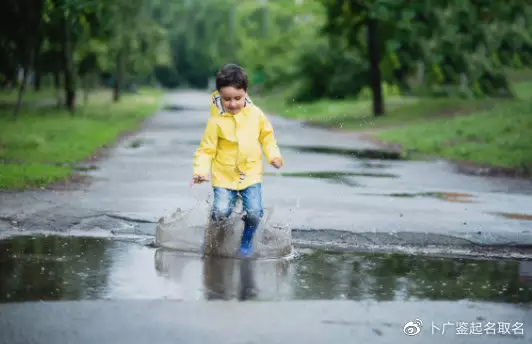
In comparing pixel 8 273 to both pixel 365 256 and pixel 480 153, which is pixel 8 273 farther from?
pixel 480 153

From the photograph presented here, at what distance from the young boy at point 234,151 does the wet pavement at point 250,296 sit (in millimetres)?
486

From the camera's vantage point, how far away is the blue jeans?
324 inches

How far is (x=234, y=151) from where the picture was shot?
321 inches

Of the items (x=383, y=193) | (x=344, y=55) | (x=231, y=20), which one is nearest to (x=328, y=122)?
(x=344, y=55)

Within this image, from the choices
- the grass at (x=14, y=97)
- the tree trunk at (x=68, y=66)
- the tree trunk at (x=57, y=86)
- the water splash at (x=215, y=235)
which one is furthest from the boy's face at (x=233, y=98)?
the grass at (x=14, y=97)

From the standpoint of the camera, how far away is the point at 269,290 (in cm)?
709

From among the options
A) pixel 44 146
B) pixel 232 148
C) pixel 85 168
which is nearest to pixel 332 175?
pixel 85 168

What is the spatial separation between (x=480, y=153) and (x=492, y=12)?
987 cm

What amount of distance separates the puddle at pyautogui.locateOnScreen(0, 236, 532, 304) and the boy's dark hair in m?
1.46

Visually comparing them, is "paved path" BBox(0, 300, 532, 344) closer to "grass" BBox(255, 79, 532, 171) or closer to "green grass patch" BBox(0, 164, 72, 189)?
"green grass patch" BBox(0, 164, 72, 189)

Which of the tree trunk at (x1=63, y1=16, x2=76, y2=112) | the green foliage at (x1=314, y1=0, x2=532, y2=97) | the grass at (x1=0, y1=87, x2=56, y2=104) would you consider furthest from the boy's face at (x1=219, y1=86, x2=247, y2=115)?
the grass at (x1=0, y1=87, x2=56, y2=104)

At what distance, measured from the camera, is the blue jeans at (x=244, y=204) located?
8.23 metres

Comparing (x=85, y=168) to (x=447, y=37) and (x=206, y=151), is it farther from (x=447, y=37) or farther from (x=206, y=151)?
(x=447, y=37)

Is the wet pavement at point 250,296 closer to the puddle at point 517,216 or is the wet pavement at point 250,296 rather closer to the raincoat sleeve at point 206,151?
the raincoat sleeve at point 206,151
